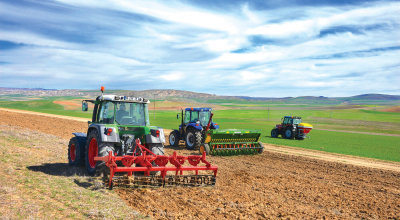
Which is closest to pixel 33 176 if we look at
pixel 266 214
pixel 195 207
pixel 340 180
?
pixel 195 207

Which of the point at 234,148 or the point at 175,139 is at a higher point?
the point at 175,139

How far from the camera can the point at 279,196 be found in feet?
25.1

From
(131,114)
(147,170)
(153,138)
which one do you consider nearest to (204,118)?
(131,114)

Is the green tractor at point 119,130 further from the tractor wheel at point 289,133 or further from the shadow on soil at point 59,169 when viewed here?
the tractor wheel at point 289,133

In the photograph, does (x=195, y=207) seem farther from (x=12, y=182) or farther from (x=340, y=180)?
(x=340, y=180)

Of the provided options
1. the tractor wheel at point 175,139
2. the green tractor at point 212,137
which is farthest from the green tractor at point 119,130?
the tractor wheel at point 175,139

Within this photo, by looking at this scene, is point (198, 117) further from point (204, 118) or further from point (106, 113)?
point (106, 113)

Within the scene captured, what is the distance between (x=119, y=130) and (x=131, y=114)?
73cm

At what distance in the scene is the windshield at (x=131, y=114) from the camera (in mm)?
8464

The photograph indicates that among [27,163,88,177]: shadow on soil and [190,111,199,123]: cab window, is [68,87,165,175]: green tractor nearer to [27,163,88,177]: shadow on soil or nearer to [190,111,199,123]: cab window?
[27,163,88,177]: shadow on soil

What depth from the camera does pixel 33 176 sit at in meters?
7.43

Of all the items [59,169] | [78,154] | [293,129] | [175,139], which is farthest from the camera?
[293,129]

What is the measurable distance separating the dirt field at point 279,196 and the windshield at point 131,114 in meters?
2.20

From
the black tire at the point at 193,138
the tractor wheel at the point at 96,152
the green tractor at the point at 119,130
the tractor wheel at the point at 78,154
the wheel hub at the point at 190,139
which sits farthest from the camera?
the wheel hub at the point at 190,139
